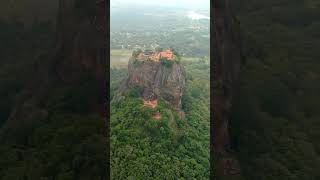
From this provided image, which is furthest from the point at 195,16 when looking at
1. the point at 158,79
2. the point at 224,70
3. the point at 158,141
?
the point at 224,70

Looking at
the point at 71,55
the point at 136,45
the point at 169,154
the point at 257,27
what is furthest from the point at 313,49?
the point at 136,45

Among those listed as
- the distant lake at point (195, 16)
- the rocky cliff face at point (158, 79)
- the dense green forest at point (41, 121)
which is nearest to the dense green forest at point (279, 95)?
the dense green forest at point (41, 121)

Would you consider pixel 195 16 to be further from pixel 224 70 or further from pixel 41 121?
pixel 41 121

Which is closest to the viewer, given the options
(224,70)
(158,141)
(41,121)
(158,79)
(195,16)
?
(41,121)

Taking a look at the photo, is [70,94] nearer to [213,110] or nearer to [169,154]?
[213,110]

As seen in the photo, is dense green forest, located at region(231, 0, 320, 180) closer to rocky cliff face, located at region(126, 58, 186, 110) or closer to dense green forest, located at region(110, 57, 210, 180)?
dense green forest, located at region(110, 57, 210, 180)

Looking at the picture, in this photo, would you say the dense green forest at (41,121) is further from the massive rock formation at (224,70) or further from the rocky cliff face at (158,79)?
the rocky cliff face at (158,79)
